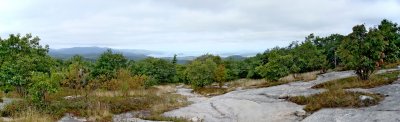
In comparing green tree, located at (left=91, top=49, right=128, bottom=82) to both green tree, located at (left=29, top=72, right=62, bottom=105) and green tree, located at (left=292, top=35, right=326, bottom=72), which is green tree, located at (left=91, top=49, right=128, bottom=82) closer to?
green tree, located at (left=292, top=35, right=326, bottom=72)

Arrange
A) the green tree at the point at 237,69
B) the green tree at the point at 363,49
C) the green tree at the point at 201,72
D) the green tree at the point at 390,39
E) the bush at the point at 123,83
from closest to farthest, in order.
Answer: the green tree at the point at 363,49, the green tree at the point at 390,39, the bush at the point at 123,83, the green tree at the point at 201,72, the green tree at the point at 237,69

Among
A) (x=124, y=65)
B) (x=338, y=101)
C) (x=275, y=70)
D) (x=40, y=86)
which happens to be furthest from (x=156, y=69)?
(x=338, y=101)

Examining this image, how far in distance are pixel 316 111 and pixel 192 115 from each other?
22.8 feet

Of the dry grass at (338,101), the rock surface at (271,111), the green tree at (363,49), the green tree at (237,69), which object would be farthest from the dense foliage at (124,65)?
the dry grass at (338,101)

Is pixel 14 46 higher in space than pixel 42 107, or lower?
higher

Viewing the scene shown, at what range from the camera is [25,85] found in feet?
90.0

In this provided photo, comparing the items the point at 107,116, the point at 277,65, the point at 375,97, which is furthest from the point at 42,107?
the point at 277,65

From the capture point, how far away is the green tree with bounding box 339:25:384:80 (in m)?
30.1

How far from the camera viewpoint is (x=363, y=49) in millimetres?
30594

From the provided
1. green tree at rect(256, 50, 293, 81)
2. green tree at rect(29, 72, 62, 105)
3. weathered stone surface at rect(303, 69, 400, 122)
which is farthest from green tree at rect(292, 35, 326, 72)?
green tree at rect(29, 72, 62, 105)

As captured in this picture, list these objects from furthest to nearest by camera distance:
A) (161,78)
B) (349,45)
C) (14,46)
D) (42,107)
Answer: (161,78) < (14,46) < (349,45) < (42,107)

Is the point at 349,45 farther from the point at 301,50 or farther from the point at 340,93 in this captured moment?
the point at 301,50

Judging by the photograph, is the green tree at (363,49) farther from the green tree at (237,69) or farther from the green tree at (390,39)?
the green tree at (237,69)

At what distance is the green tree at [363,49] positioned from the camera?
30.1 m
